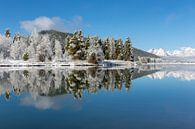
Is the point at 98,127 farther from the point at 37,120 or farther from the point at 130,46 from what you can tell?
the point at 130,46

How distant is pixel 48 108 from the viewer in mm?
18156

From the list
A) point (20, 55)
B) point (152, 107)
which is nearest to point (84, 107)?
point (152, 107)

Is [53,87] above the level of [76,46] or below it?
below

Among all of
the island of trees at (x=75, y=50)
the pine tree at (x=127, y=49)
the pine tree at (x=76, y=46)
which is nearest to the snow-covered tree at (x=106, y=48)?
the island of trees at (x=75, y=50)

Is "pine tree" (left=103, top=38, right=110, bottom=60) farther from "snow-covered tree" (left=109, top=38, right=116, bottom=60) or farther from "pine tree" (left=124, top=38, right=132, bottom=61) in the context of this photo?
"pine tree" (left=124, top=38, right=132, bottom=61)

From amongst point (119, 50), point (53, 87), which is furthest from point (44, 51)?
point (53, 87)

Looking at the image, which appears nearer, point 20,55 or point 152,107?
point 152,107

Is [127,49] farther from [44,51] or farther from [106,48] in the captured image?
[44,51]

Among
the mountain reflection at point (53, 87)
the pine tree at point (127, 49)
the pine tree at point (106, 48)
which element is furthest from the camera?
the pine tree at point (127, 49)

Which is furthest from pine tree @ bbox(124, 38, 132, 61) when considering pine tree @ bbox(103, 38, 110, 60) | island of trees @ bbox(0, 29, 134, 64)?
pine tree @ bbox(103, 38, 110, 60)

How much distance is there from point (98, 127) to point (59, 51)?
108146 millimetres

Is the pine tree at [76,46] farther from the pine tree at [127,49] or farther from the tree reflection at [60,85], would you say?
the tree reflection at [60,85]

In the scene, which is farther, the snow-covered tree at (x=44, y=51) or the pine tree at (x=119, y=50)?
the pine tree at (x=119, y=50)

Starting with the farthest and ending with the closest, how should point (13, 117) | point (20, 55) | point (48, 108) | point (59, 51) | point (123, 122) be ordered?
point (20, 55) < point (59, 51) < point (48, 108) < point (13, 117) < point (123, 122)
